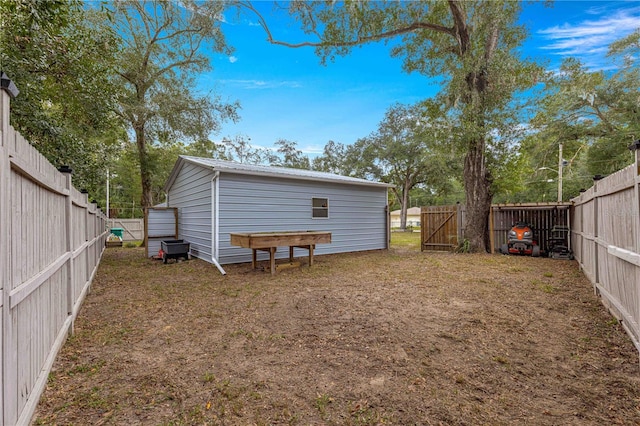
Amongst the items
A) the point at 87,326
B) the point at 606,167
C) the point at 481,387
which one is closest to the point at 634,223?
the point at 481,387

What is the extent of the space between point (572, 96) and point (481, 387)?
16.1m

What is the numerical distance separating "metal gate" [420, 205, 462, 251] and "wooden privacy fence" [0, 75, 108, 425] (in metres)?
10.6

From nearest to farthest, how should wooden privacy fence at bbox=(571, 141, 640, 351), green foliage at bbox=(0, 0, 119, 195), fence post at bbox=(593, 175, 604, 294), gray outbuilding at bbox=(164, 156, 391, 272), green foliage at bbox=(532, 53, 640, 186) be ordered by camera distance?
1. wooden privacy fence at bbox=(571, 141, 640, 351)
2. fence post at bbox=(593, 175, 604, 294)
3. green foliage at bbox=(0, 0, 119, 195)
4. gray outbuilding at bbox=(164, 156, 391, 272)
5. green foliage at bbox=(532, 53, 640, 186)

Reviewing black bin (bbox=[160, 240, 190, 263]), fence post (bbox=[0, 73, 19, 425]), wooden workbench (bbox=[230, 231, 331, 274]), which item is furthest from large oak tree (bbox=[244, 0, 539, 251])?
fence post (bbox=[0, 73, 19, 425])

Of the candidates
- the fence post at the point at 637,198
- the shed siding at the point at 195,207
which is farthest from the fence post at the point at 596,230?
the shed siding at the point at 195,207

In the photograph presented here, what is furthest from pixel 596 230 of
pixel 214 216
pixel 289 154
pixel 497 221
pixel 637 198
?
pixel 289 154

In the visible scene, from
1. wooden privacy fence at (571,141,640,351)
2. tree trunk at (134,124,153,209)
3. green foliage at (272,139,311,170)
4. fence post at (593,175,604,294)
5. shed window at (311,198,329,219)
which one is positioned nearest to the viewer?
wooden privacy fence at (571,141,640,351)

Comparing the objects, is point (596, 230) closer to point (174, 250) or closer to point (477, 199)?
point (477, 199)

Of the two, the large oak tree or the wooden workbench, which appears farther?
the large oak tree

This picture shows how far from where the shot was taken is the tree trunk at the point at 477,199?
989 cm

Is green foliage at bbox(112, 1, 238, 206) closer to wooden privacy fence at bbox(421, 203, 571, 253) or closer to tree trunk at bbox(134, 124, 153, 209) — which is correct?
tree trunk at bbox(134, 124, 153, 209)

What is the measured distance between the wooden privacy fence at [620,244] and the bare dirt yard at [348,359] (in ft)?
0.99

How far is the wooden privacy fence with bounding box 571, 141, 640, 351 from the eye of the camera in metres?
2.60

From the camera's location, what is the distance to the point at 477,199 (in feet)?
32.7
